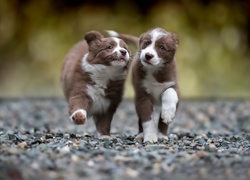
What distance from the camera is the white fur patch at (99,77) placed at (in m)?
5.71

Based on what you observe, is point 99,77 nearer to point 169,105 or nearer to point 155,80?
point 155,80

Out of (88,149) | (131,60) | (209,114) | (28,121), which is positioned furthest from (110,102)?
(209,114)

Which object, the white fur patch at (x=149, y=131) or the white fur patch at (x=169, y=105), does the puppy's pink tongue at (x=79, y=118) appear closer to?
the white fur patch at (x=149, y=131)

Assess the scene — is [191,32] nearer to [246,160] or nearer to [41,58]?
[41,58]

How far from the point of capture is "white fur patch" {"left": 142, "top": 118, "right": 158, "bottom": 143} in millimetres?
5535

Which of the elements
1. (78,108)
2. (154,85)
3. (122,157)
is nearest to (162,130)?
(154,85)

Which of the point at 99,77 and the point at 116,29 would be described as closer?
the point at 99,77

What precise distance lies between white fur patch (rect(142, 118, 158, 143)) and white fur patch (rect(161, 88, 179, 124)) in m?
0.18

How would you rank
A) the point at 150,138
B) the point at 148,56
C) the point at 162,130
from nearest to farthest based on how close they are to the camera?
the point at 148,56, the point at 150,138, the point at 162,130

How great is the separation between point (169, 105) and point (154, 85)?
266 millimetres

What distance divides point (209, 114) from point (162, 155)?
4.43m

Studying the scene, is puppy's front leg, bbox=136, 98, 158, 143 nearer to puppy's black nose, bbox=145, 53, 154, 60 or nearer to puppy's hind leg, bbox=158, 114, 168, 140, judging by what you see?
puppy's hind leg, bbox=158, 114, 168, 140

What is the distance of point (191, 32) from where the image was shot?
12.5 meters

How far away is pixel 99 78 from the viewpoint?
5.75 metres
